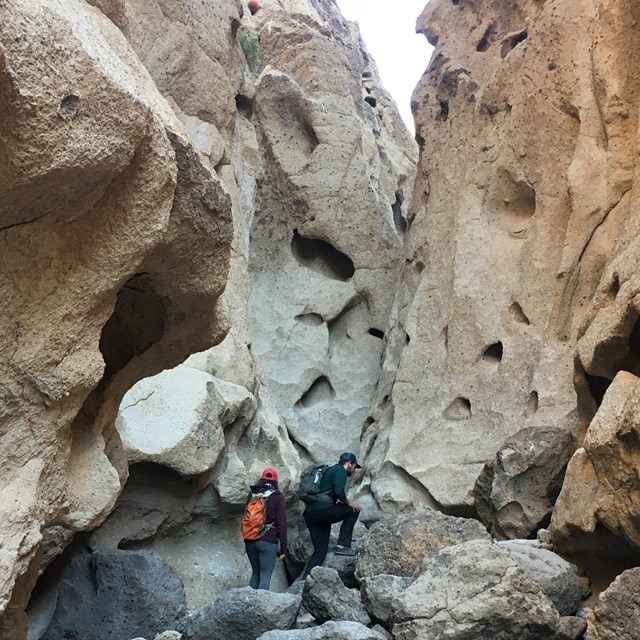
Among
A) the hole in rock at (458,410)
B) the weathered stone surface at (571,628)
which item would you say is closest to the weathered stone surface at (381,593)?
the weathered stone surface at (571,628)

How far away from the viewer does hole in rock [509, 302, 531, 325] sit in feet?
28.7

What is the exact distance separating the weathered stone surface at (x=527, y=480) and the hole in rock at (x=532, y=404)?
125 centimetres

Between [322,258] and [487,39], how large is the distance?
12.9 feet

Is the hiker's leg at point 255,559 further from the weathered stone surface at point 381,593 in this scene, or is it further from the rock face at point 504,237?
the rock face at point 504,237

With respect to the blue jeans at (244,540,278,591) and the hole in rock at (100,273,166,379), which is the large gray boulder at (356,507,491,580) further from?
the hole in rock at (100,273,166,379)

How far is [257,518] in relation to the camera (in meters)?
5.71

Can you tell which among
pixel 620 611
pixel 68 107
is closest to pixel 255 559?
pixel 620 611

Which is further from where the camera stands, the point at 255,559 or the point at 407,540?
the point at 255,559

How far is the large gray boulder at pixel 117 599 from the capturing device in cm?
549

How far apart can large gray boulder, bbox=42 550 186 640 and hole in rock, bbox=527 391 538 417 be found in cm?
390

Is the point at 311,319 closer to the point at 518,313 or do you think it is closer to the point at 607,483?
the point at 518,313

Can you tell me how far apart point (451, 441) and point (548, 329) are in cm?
158

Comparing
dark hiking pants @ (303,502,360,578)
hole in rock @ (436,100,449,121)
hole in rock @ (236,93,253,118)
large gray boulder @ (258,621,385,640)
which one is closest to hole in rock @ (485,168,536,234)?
hole in rock @ (436,100,449,121)

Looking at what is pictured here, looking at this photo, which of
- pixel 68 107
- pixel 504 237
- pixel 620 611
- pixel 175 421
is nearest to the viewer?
pixel 68 107
